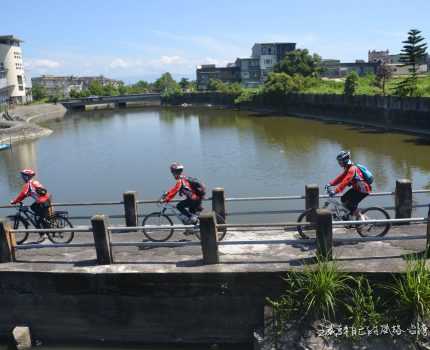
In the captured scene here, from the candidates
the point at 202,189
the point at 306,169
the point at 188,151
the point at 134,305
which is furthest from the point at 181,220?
the point at 188,151

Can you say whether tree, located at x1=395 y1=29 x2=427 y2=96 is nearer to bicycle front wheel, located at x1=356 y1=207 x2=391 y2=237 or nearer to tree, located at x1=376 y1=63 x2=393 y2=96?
tree, located at x1=376 y1=63 x2=393 y2=96

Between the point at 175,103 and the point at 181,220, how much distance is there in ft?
331

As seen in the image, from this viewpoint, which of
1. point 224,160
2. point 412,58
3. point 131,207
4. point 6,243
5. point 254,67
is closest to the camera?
point 6,243

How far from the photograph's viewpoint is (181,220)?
9.82m

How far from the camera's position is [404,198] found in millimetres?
9594

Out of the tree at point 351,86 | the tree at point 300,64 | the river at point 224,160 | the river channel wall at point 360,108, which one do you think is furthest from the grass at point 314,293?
the tree at point 300,64

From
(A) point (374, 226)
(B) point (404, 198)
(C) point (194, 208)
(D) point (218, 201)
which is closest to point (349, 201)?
(A) point (374, 226)

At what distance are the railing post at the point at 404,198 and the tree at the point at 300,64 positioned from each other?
77678 millimetres

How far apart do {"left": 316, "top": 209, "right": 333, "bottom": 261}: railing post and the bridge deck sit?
290 mm

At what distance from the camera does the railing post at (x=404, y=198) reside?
956cm

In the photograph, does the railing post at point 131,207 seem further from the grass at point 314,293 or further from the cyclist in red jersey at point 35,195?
the grass at point 314,293

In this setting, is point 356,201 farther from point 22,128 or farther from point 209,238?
point 22,128

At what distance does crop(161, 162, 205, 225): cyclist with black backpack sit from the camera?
30.5 ft

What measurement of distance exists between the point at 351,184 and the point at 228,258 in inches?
112
